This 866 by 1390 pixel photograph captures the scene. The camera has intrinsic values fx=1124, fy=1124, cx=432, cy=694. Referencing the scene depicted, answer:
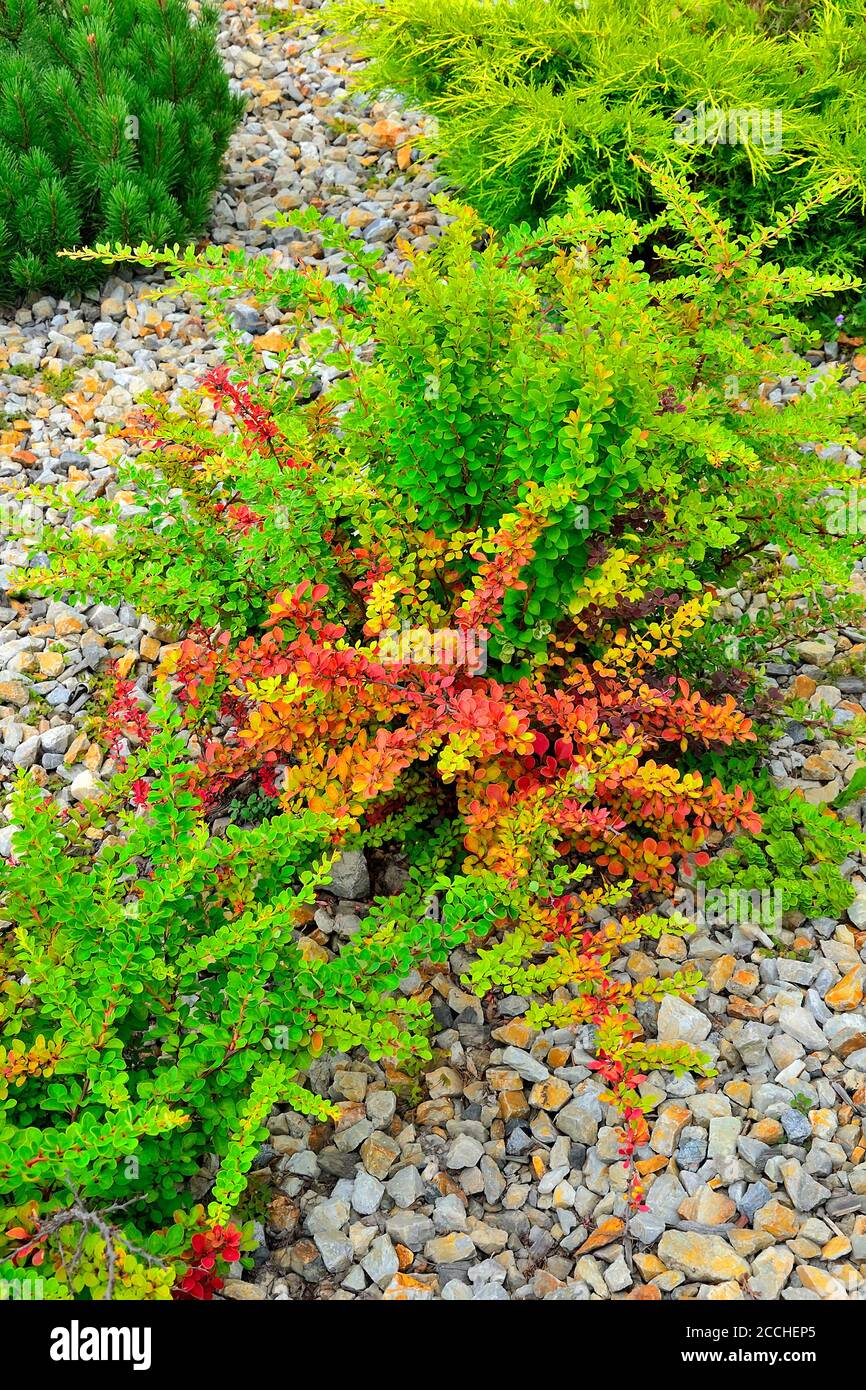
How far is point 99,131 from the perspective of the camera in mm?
4566

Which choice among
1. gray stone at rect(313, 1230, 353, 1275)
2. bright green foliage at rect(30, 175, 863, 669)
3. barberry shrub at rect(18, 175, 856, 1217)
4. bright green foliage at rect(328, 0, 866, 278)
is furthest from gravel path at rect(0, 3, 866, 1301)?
bright green foliage at rect(328, 0, 866, 278)

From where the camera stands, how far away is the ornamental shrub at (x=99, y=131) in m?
4.50

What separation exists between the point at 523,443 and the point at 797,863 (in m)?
1.23

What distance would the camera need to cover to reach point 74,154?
4.66 m

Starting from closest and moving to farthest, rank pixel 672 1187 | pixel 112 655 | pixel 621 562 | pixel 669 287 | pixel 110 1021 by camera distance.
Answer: pixel 110 1021 → pixel 672 1187 → pixel 621 562 → pixel 669 287 → pixel 112 655

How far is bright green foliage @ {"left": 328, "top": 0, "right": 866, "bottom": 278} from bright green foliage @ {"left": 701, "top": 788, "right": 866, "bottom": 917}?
233 cm

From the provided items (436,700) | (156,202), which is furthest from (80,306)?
(436,700)

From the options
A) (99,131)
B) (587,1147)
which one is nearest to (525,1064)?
(587,1147)

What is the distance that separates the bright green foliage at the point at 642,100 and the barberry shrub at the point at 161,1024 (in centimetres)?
307

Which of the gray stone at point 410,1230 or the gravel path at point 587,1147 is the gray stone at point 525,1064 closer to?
the gravel path at point 587,1147

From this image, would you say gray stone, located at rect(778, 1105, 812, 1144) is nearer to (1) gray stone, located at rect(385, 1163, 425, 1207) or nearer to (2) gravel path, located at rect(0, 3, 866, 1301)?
(2) gravel path, located at rect(0, 3, 866, 1301)

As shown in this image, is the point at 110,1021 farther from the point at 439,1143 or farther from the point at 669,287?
the point at 669,287

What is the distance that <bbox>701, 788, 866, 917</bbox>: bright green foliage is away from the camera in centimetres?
269

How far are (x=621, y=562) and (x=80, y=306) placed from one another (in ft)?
10.7
